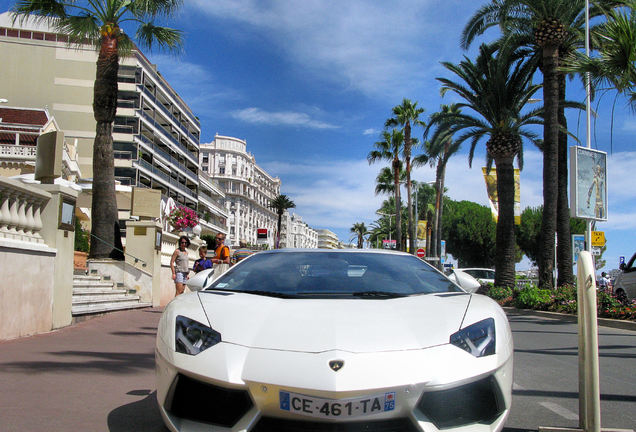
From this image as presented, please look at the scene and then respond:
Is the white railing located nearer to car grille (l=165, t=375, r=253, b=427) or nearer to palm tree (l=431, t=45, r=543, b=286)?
car grille (l=165, t=375, r=253, b=427)

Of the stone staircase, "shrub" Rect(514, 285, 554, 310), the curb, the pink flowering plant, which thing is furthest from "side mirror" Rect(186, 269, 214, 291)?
the pink flowering plant

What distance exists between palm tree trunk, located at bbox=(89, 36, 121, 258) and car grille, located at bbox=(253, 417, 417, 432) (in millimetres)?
13151

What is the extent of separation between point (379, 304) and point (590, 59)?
830cm

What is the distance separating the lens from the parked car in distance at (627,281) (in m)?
13.9

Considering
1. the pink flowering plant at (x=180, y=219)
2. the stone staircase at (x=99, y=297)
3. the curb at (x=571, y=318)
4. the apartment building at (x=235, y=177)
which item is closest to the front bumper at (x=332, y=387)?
the stone staircase at (x=99, y=297)

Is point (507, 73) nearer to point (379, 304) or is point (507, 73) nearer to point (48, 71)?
point (379, 304)

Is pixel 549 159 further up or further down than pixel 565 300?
further up

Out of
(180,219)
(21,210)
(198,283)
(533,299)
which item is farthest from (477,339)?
(180,219)

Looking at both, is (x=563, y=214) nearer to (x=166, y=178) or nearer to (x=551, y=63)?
(x=551, y=63)

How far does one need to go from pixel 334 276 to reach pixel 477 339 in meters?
1.27

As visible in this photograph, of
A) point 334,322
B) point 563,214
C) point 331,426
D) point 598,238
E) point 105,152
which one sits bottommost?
point 331,426

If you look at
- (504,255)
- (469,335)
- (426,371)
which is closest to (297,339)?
(426,371)

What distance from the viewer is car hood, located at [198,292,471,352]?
2656 mm

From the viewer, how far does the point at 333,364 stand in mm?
2510
